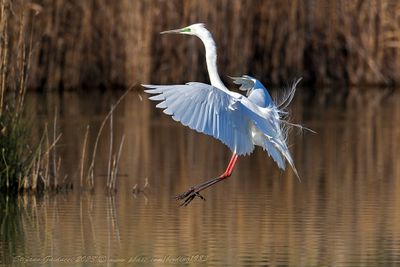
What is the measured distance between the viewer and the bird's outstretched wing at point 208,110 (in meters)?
6.91

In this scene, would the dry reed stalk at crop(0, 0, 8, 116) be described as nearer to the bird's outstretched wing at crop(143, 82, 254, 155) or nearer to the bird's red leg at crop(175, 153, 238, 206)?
the bird's red leg at crop(175, 153, 238, 206)

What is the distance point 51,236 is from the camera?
755 cm

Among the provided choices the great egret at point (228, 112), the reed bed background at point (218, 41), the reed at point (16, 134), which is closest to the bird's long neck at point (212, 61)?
the great egret at point (228, 112)

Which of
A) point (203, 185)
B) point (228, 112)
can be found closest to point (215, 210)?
point (203, 185)

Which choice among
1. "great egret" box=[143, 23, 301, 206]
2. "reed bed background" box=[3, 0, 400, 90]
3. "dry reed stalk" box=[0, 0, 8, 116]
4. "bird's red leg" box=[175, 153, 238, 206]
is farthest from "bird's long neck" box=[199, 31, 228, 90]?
"reed bed background" box=[3, 0, 400, 90]

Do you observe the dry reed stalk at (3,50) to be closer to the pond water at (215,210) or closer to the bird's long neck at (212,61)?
the pond water at (215,210)

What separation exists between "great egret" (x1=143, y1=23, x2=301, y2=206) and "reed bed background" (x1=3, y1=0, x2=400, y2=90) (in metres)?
10.5

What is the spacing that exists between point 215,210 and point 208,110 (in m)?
1.65

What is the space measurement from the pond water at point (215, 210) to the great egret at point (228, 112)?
0.47m

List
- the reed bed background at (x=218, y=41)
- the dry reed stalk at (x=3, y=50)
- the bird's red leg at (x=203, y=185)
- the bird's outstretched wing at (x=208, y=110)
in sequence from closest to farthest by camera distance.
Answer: the bird's outstretched wing at (x=208, y=110)
the bird's red leg at (x=203, y=185)
the dry reed stalk at (x=3, y=50)
the reed bed background at (x=218, y=41)

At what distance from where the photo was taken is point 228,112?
7.32 metres

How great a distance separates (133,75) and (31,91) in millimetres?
1643

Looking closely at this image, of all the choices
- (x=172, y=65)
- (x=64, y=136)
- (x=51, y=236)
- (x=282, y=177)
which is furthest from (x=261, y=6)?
(x=51, y=236)

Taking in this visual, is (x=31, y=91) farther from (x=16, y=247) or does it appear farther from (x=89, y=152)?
(x=16, y=247)
